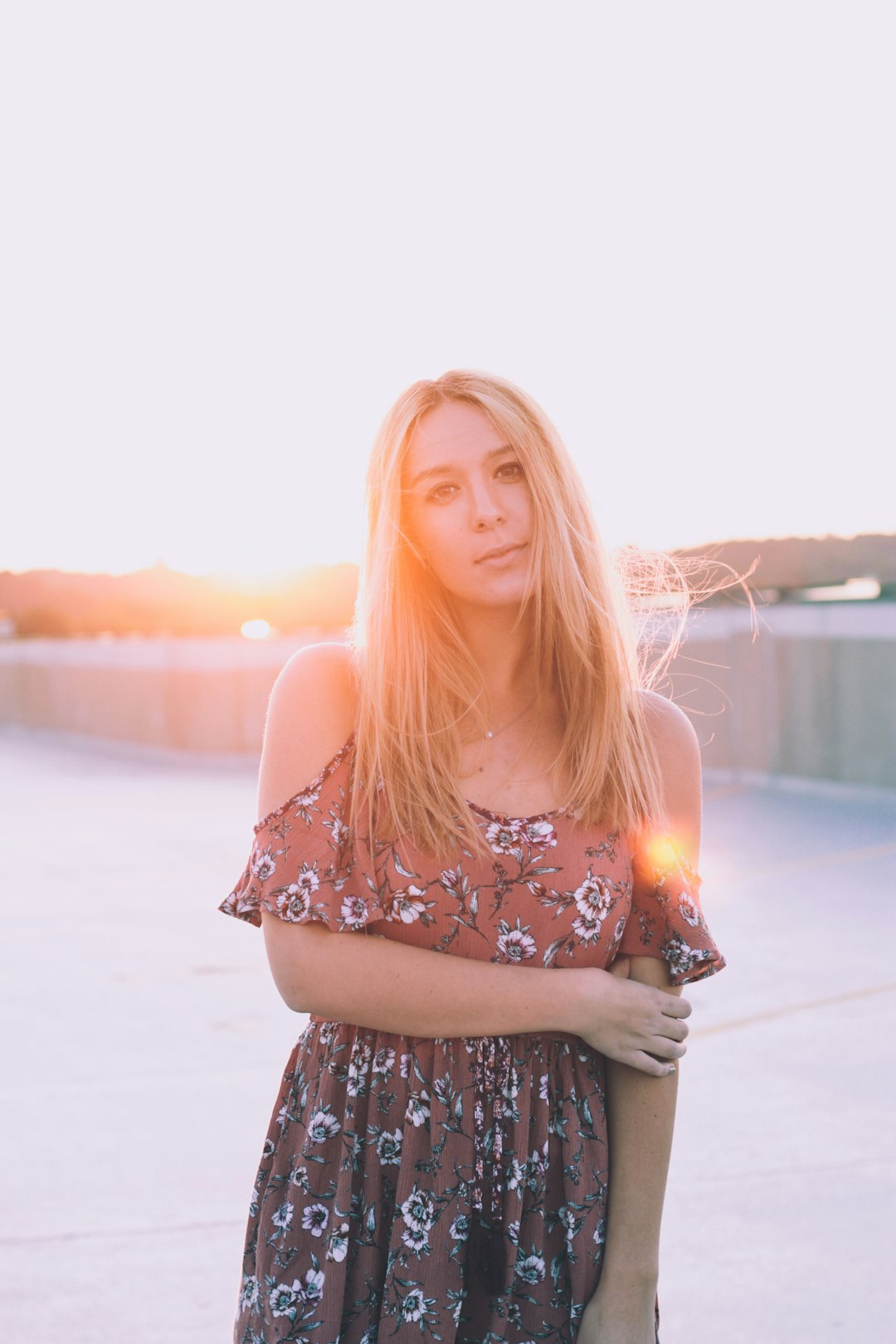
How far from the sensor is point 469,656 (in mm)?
2027

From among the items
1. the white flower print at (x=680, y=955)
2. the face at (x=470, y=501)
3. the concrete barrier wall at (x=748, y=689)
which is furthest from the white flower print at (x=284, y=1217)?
the concrete barrier wall at (x=748, y=689)

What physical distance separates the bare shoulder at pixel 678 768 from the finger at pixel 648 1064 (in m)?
0.31

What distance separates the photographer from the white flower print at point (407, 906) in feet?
6.04

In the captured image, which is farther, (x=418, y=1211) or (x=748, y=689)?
(x=748, y=689)

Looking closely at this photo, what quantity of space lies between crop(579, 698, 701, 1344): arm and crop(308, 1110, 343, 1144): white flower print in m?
0.37

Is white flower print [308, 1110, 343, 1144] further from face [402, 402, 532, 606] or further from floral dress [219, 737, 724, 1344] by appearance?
face [402, 402, 532, 606]

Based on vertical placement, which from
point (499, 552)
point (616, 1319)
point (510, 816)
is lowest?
point (616, 1319)

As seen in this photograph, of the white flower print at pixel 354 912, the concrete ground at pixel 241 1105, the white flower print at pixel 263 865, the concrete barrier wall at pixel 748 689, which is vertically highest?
the white flower print at pixel 263 865

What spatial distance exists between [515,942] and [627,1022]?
176mm

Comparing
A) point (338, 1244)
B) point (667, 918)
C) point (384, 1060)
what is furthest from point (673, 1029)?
point (338, 1244)

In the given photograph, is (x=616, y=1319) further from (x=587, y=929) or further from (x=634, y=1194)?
(x=587, y=929)

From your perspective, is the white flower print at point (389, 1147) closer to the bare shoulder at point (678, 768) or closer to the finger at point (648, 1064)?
the finger at point (648, 1064)

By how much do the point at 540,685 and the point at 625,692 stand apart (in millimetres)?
125

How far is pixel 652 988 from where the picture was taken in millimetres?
1906
